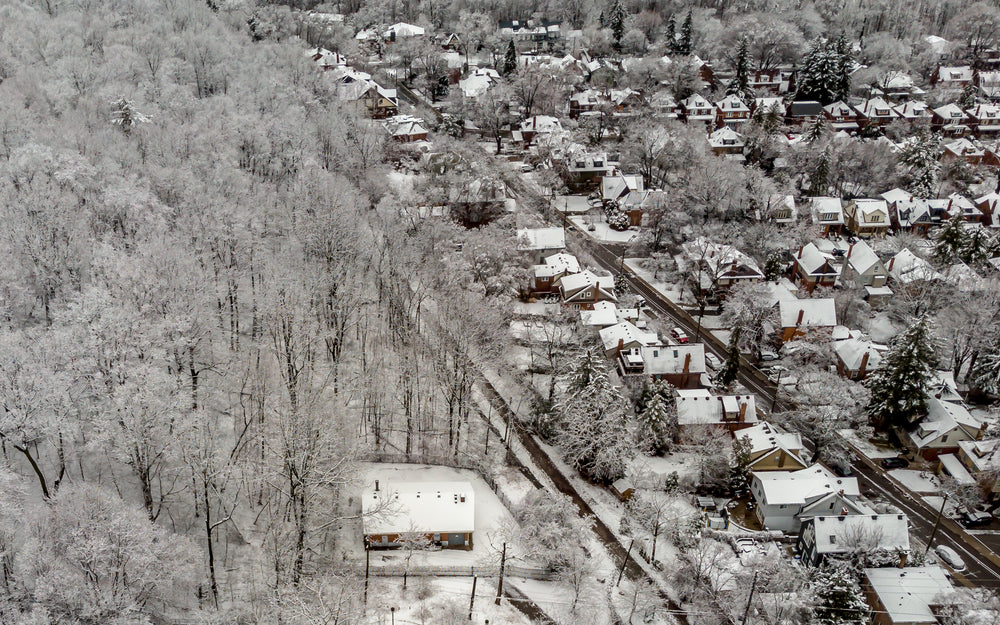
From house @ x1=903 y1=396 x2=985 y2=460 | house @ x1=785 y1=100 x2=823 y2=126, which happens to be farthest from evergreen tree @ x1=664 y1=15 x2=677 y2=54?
house @ x1=903 y1=396 x2=985 y2=460

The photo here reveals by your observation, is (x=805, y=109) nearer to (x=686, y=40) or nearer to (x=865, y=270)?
(x=686, y=40)

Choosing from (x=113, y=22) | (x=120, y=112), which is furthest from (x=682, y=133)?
(x=113, y=22)

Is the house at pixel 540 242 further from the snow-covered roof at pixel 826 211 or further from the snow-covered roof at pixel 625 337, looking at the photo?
the snow-covered roof at pixel 826 211

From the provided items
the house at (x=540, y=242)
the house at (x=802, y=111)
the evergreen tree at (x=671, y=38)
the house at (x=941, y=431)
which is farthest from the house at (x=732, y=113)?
the house at (x=941, y=431)

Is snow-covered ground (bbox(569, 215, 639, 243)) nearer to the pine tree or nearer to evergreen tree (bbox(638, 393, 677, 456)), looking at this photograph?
the pine tree

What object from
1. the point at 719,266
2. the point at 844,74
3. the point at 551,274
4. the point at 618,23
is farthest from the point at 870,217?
the point at 618,23

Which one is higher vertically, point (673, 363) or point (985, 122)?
point (985, 122)
